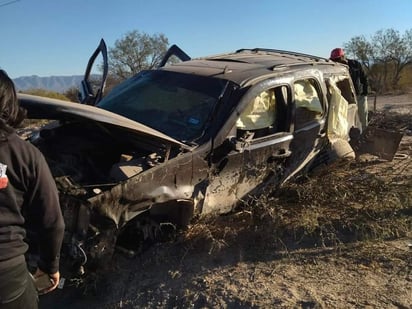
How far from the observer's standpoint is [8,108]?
2.03 metres

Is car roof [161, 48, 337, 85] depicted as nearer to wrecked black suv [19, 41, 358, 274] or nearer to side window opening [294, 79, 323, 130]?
wrecked black suv [19, 41, 358, 274]

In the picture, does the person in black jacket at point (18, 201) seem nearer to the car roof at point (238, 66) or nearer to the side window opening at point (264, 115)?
the side window opening at point (264, 115)

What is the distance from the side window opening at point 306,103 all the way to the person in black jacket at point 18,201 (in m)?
3.62

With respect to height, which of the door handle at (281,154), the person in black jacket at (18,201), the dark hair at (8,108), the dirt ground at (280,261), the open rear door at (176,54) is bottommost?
the dirt ground at (280,261)

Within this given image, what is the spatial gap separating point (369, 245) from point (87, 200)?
2547 millimetres

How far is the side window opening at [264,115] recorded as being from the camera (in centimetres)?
482

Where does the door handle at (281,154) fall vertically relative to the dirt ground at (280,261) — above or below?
above

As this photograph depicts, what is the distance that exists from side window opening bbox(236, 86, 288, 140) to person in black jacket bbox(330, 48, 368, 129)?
247 cm

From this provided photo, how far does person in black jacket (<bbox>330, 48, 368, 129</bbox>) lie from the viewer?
24.2 feet

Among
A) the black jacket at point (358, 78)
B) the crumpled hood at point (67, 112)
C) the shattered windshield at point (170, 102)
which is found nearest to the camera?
the crumpled hood at point (67, 112)

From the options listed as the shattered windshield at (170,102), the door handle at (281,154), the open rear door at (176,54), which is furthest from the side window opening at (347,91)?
the shattered windshield at (170,102)

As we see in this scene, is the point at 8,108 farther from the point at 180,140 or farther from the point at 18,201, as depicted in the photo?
the point at 180,140

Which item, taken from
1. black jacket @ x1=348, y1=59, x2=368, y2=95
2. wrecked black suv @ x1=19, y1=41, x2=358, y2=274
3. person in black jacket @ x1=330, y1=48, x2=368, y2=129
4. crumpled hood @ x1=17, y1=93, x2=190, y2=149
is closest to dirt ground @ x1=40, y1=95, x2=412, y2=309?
wrecked black suv @ x1=19, y1=41, x2=358, y2=274

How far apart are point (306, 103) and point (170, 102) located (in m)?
1.57
